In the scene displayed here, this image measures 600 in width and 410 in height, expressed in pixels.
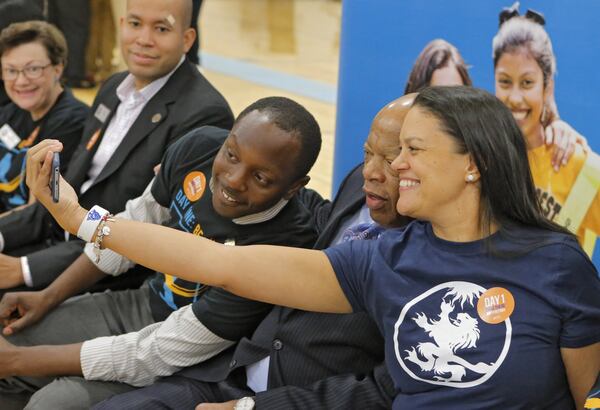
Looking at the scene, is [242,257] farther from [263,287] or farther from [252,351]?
[252,351]

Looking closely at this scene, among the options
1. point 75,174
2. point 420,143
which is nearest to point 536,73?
point 420,143

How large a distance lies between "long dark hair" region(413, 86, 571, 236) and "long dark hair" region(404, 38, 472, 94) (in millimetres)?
1192

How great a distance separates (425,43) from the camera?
124 inches

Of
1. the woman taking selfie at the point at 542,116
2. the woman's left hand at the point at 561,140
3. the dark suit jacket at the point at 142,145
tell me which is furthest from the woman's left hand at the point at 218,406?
the woman's left hand at the point at 561,140

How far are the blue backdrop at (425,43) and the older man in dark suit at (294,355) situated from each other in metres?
0.70

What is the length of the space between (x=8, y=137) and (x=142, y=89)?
0.79 metres

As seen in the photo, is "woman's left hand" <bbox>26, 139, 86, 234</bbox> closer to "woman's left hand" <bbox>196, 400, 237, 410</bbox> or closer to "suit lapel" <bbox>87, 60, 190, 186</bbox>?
"woman's left hand" <bbox>196, 400, 237, 410</bbox>

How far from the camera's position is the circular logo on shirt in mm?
1768

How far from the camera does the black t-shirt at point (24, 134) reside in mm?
3482

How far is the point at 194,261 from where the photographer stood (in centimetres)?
196

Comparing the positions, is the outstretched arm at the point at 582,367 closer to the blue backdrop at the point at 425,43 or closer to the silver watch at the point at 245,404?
the silver watch at the point at 245,404

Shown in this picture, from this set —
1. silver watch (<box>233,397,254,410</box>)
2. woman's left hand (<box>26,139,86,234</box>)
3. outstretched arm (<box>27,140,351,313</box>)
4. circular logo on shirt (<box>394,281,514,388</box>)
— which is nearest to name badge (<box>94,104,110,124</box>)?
woman's left hand (<box>26,139,86,234</box>)

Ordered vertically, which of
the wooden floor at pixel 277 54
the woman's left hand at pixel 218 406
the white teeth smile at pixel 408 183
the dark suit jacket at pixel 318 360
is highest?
the white teeth smile at pixel 408 183

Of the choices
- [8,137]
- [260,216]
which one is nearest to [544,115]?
[260,216]
